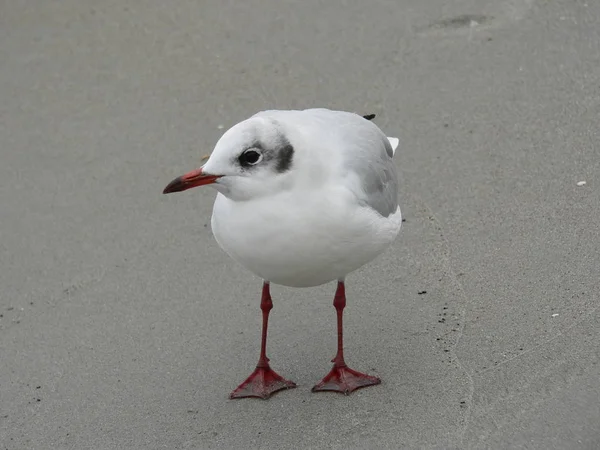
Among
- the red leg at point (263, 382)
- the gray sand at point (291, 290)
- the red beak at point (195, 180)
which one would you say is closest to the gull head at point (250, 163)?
the red beak at point (195, 180)

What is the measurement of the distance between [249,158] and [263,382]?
3.43 ft

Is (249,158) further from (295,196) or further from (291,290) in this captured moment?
(291,290)

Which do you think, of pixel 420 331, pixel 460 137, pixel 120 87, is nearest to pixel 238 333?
pixel 420 331

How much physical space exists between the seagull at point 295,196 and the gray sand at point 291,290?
1.98 feet

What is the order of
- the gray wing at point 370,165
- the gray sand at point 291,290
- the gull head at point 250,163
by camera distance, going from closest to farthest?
the gull head at point 250,163
the gray wing at point 370,165
the gray sand at point 291,290

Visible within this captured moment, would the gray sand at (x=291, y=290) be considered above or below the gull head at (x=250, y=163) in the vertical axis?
below

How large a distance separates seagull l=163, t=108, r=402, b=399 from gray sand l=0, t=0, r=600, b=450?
1.98ft

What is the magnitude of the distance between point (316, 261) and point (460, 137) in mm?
2254

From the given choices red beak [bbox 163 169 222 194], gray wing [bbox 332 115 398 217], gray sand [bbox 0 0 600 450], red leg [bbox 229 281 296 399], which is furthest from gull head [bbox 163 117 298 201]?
gray sand [bbox 0 0 600 450]

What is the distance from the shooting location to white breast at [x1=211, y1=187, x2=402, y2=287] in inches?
147

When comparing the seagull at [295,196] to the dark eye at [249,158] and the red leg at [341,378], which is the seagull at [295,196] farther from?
the red leg at [341,378]

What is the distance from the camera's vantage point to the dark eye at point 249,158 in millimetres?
3643

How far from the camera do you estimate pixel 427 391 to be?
4.14 meters

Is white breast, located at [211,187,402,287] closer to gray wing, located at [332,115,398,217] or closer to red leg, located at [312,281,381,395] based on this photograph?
gray wing, located at [332,115,398,217]
